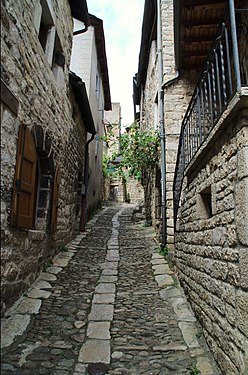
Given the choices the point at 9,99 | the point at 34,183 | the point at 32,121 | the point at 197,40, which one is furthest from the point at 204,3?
the point at 34,183

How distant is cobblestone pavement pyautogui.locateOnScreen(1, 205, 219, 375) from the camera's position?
2.40 meters

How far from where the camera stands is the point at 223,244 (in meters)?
2.38

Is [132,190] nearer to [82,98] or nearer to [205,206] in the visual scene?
[82,98]

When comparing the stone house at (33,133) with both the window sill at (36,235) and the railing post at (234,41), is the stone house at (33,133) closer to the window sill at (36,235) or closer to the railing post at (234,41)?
the window sill at (36,235)

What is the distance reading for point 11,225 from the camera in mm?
2637

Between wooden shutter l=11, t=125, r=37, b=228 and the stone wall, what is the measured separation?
6.23 ft

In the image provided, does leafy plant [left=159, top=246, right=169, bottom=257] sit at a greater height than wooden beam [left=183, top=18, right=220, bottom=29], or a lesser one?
lesser

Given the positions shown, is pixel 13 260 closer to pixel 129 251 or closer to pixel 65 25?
pixel 129 251

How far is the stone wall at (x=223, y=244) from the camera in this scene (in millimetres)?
2014

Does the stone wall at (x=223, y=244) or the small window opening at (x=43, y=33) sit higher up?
the small window opening at (x=43, y=33)

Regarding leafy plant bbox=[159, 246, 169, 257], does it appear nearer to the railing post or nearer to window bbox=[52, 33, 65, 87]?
window bbox=[52, 33, 65, 87]

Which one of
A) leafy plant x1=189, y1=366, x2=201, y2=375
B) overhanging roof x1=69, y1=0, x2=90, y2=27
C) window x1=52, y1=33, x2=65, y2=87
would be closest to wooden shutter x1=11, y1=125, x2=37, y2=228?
leafy plant x1=189, y1=366, x2=201, y2=375

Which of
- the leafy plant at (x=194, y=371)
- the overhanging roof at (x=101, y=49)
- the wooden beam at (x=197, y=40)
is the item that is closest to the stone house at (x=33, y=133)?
the leafy plant at (x=194, y=371)

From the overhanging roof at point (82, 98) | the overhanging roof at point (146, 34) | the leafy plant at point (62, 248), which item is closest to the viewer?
the leafy plant at point (62, 248)
